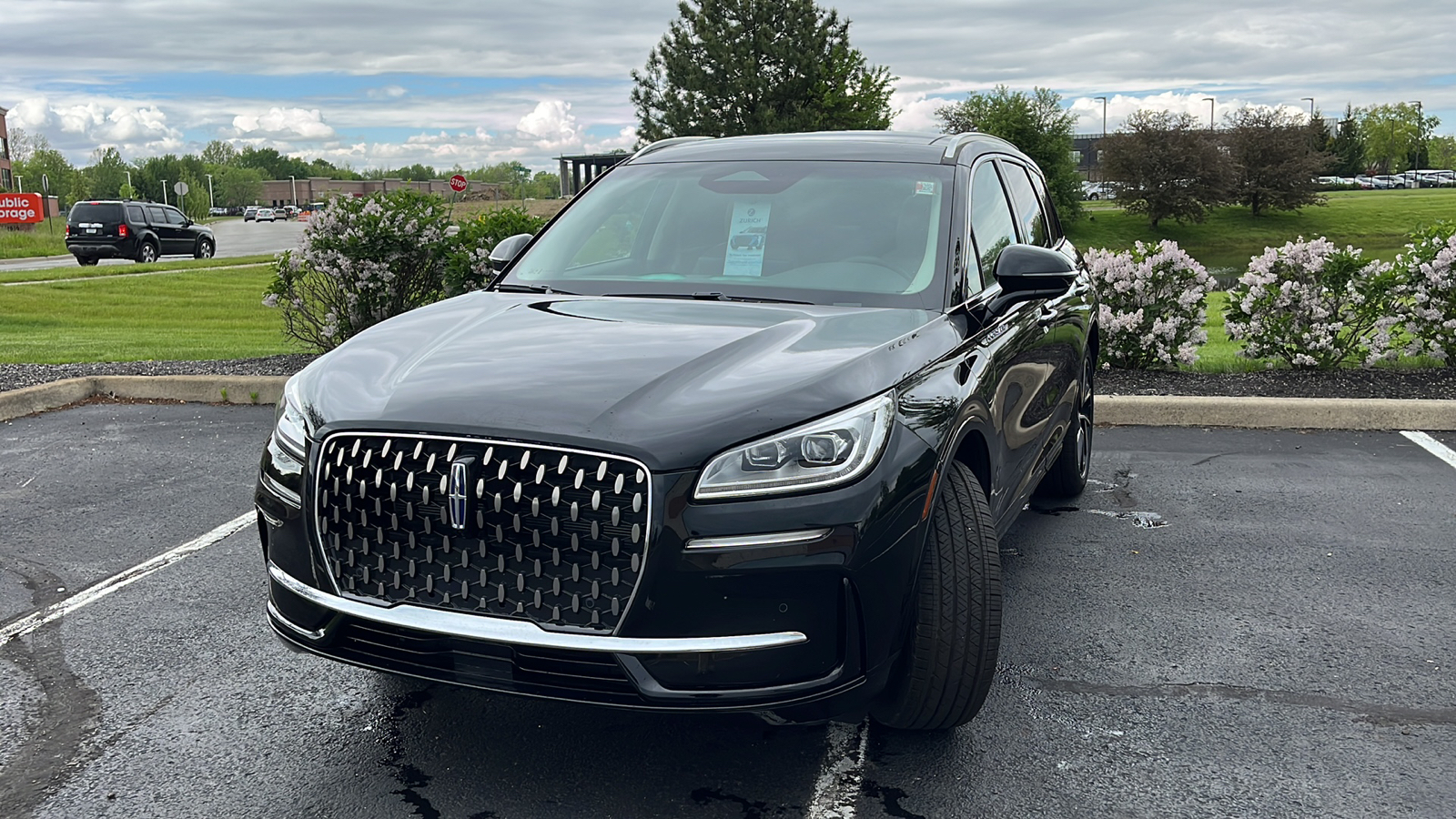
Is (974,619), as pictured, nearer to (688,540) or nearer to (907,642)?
(907,642)

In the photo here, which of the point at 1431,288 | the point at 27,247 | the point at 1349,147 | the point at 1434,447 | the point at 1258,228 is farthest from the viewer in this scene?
the point at 1349,147

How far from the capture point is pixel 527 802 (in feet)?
10.5

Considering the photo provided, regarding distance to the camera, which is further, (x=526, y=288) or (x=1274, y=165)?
A: (x=1274, y=165)

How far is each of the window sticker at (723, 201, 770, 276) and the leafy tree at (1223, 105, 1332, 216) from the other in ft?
209

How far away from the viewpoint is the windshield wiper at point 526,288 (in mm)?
4383

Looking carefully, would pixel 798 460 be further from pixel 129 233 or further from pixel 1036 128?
pixel 1036 128

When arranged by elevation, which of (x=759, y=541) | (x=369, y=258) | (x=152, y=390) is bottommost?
(x=152, y=390)

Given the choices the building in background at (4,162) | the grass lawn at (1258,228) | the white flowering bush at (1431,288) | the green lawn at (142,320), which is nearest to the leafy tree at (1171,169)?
the grass lawn at (1258,228)

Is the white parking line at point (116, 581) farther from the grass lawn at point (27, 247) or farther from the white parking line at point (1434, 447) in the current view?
the grass lawn at point (27, 247)

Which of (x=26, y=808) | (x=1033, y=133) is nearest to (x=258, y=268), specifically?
(x=26, y=808)

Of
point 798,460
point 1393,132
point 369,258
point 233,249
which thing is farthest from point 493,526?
point 1393,132

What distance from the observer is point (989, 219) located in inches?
186

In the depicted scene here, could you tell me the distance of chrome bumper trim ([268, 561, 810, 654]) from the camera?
2822mm

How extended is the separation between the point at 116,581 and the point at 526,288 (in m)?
2.27
